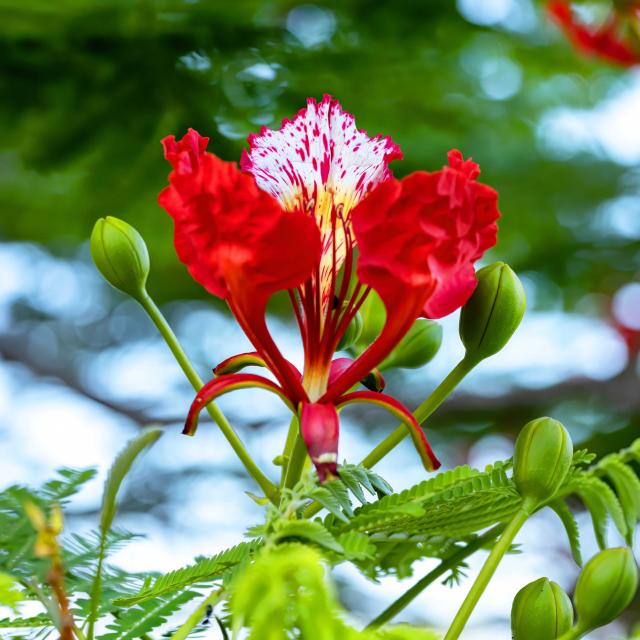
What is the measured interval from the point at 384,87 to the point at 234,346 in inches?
47.9

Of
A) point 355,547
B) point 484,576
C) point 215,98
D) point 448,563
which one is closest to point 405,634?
point 355,547

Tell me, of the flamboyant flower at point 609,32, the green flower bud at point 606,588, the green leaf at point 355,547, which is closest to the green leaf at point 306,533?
the green leaf at point 355,547

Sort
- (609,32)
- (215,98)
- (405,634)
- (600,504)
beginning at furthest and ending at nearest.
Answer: (609,32) < (215,98) < (600,504) < (405,634)

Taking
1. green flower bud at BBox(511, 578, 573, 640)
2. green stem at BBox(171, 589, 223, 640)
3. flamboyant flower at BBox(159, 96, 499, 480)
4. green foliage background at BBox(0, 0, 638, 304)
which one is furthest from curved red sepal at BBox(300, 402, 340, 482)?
green foliage background at BBox(0, 0, 638, 304)

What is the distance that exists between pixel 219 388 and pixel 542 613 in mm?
286

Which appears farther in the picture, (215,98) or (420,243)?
(215,98)

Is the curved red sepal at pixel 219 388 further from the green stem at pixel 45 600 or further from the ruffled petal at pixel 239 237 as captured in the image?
the green stem at pixel 45 600

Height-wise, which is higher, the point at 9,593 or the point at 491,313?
the point at 491,313

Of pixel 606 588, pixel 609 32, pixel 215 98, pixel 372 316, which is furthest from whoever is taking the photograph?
pixel 609 32

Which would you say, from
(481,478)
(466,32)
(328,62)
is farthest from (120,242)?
(466,32)

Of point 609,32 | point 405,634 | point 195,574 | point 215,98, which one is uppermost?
point 609,32

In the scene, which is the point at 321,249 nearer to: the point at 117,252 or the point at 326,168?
the point at 326,168

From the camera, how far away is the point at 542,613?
0.74m

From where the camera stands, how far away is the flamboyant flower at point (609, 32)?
2.11 meters
